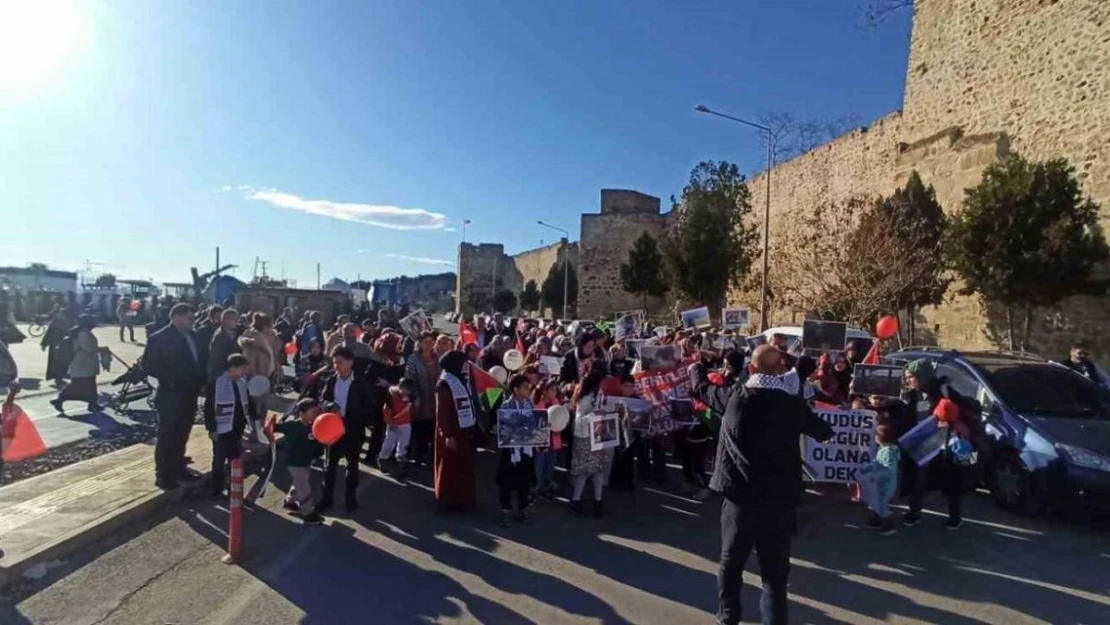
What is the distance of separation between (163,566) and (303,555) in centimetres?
100

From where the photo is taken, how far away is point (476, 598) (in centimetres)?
526

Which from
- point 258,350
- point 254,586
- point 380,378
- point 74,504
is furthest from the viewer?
point 258,350

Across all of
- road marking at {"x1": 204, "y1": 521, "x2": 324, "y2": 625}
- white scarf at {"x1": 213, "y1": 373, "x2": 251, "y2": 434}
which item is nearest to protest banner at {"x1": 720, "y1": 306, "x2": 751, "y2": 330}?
white scarf at {"x1": 213, "y1": 373, "x2": 251, "y2": 434}

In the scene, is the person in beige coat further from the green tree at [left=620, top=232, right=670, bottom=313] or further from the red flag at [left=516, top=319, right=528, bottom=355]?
the green tree at [left=620, top=232, right=670, bottom=313]

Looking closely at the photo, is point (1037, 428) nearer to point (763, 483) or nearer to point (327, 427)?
point (763, 483)

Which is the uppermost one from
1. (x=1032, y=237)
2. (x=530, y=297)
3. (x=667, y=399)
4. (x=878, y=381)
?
(x=1032, y=237)

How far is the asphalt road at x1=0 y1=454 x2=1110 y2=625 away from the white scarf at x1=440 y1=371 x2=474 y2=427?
95cm

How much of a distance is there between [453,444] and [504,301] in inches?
2104

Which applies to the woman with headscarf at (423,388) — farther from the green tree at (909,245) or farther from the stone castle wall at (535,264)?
the stone castle wall at (535,264)

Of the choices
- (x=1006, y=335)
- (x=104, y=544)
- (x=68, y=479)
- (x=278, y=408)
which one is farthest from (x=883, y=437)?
(x=1006, y=335)

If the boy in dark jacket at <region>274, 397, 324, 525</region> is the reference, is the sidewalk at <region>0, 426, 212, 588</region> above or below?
below

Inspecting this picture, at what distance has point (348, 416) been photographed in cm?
732

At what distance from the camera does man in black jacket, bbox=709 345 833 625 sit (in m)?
4.58


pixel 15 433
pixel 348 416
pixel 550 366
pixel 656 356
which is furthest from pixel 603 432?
pixel 15 433
